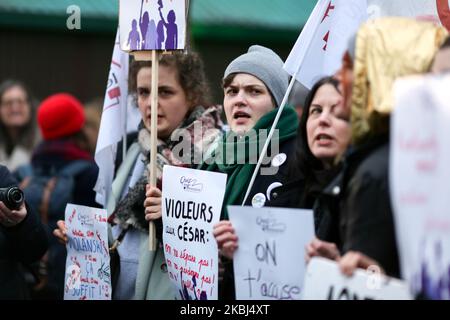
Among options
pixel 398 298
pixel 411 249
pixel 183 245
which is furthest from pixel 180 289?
pixel 411 249

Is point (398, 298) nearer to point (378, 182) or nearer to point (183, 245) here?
point (378, 182)

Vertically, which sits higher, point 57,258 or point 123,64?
point 123,64

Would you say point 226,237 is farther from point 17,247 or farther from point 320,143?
point 17,247

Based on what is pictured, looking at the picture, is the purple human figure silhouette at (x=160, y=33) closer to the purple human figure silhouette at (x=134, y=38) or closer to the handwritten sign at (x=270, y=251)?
the purple human figure silhouette at (x=134, y=38)

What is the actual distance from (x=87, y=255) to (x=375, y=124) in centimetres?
291

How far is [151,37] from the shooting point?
20.2 feet

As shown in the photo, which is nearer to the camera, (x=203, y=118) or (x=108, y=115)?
(x=203, y=118)

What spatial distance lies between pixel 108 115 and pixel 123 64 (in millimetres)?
372

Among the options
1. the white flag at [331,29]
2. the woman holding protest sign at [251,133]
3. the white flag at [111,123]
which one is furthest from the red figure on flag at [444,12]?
the white flag at [111,123]

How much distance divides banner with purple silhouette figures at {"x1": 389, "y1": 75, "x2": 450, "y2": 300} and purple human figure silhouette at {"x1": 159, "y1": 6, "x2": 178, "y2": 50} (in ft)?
9.32

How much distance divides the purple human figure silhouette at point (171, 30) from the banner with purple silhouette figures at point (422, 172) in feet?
9.32

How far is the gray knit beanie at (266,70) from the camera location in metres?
5.79

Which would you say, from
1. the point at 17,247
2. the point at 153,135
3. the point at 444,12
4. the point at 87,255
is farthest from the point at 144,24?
the point at 444,12

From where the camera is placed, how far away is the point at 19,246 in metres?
6.34
